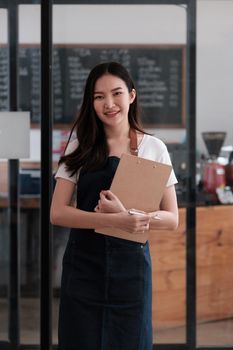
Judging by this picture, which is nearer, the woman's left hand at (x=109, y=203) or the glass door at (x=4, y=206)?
the woman's left hand at (x=109, y=203)

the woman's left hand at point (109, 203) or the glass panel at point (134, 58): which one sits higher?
the glass panel at point (134, 58)

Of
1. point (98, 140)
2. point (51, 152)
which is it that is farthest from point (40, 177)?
point (98, 140)

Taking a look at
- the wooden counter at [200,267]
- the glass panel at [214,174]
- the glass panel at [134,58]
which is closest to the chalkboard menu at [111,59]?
the glass panel at [134,58]

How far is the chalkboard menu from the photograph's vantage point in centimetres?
391

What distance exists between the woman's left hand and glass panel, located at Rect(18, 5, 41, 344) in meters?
1.51

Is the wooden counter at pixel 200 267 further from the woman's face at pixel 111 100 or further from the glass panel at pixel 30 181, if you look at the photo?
the woman's face at pixel 111 100

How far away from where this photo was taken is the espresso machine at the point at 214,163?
3949 millimetres

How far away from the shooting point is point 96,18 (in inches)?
154

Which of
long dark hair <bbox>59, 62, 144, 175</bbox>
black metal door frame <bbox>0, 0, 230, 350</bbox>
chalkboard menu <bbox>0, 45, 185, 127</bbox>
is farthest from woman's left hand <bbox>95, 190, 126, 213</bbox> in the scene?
chalkboard menu <bbox>0, 45, 185, 127</bbox>

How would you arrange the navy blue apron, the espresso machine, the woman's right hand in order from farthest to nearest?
1. the espresso machine
2. the navy blue apron
3. the woman's right hand

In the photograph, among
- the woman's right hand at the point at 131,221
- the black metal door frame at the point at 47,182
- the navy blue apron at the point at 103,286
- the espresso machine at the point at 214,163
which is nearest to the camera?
the woman's right hand at the point at 131,221

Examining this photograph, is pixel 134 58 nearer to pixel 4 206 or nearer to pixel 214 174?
pixel 214 174

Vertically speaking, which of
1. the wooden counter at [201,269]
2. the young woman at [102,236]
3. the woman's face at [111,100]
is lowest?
the wooden counter at [201,269]

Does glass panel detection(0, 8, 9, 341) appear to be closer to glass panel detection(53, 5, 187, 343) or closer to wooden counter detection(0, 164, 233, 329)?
wooden counter detection(0, 164, 233, 329)
